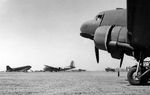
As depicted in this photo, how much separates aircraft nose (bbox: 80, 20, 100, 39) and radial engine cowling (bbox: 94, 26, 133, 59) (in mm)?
1782

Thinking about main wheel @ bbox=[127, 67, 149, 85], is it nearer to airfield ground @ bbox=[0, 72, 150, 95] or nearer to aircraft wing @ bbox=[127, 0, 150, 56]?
airfield ground @ bbox=[0, 72, 150, 95]

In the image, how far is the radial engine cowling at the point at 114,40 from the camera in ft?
50.9

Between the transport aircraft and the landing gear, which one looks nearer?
the transport aircraft

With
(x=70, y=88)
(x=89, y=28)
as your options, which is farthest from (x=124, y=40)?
(x=70, y=88)

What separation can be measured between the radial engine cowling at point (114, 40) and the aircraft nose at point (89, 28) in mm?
1782

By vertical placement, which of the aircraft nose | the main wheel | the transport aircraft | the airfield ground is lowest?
the airfield ground

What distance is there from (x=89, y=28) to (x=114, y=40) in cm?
357

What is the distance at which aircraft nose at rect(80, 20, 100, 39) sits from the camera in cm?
1842

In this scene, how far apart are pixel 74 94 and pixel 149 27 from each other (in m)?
5.15

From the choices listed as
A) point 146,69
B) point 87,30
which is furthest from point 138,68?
point 87,30

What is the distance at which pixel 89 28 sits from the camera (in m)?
18.9

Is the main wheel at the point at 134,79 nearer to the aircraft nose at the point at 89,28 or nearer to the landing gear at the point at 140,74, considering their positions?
the landing gear at the point at 140,74

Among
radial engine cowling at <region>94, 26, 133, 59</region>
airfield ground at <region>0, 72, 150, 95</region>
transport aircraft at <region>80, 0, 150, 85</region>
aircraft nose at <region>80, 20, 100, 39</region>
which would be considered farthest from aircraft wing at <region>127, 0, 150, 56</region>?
aircraft nose at <region>80, 20, 100, 39</region>

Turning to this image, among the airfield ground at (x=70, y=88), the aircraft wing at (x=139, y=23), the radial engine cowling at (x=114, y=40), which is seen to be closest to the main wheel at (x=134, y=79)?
the airfield ground at (x=70, y=88)
